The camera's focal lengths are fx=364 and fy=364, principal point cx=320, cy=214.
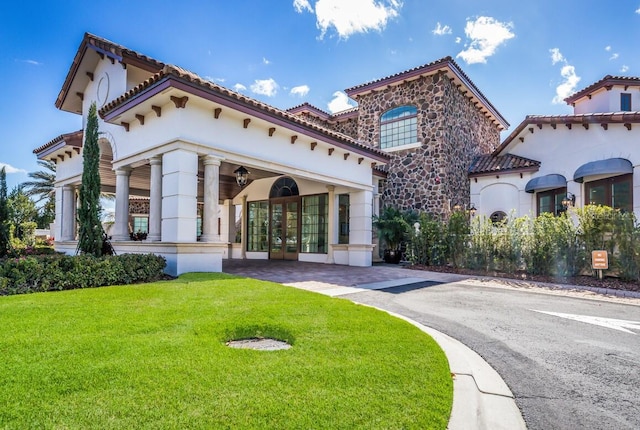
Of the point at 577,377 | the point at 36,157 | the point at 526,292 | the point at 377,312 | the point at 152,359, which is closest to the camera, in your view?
the point at 152,359

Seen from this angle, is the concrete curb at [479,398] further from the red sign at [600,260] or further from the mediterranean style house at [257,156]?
the red sign at [600,260]

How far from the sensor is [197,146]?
8.26 meters

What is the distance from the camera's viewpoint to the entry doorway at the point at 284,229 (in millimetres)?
14984

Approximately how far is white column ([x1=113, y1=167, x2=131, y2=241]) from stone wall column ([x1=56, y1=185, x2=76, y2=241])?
16.4 feet

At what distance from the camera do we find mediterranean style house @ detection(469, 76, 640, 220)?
39.4 feet

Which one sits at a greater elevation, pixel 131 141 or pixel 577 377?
pixel 131 141

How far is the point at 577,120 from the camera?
1302cm

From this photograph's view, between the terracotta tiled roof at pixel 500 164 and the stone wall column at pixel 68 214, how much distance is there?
16.5 metres

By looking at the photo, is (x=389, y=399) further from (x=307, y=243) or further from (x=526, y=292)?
(x=307, y=243)

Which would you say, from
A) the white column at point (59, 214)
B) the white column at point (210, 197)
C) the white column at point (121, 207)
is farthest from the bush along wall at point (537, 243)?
the white column at point (59, 214)

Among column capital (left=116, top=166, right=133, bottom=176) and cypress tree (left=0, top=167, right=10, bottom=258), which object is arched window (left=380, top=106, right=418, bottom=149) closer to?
column capital (left=116, top=166, right=133, bottom=176)

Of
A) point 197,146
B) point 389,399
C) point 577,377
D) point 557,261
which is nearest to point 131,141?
point 197,146

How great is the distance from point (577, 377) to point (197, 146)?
7.74 m

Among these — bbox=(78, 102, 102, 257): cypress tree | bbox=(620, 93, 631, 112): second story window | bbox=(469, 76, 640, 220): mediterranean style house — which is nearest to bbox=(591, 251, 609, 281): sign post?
bbox=(469, 76, 640, 220): mediterranean style house
